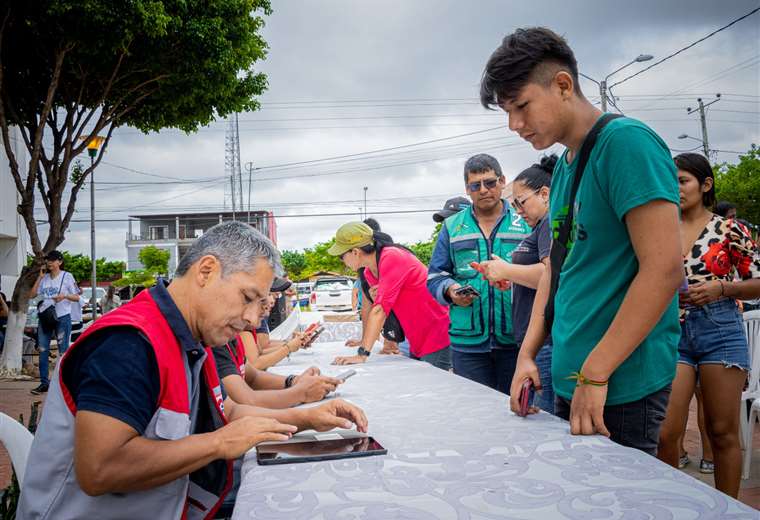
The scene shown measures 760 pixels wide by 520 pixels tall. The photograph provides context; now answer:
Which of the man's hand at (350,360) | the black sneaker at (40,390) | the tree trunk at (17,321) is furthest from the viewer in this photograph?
the tree trunk at (17,321)

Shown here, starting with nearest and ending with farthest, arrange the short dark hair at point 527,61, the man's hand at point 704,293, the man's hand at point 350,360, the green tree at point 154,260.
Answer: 1. the short dark hair at point 527,61
2. the man's hand at point 704,293
3. the man's hand at point 350,360
4. the green tree at point 154,260

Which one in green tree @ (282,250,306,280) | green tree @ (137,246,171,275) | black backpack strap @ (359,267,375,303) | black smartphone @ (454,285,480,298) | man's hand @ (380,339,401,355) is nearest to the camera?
black smartphone @ (454,285,480,298)

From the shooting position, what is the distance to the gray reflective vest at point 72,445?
3.86 feet

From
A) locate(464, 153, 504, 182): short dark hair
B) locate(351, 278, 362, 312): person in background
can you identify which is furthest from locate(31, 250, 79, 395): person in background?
locate(464, 153, 504, 182): short dark hair

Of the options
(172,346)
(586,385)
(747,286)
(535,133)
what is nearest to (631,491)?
(586,385)

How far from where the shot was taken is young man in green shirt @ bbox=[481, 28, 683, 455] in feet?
4.13

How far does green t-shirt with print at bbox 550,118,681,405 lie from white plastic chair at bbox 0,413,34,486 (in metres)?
1.51

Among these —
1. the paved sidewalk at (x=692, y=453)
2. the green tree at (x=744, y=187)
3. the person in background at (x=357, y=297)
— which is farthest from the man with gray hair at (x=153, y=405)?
the green tree at (x=744, y=187)

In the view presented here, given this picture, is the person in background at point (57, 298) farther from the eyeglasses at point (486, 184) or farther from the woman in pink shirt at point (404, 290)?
the eyeglasses at point (486, 184)

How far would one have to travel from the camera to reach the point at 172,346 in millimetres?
1276

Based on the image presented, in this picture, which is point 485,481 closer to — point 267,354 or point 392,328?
point 267,354

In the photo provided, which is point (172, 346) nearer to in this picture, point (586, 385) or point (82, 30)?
point (586, 385)

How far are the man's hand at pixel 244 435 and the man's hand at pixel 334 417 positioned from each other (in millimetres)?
335

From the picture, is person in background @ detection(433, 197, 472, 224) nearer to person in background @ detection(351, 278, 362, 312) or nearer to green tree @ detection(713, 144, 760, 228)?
person in background @ detection(351, 278, 362, 312)
